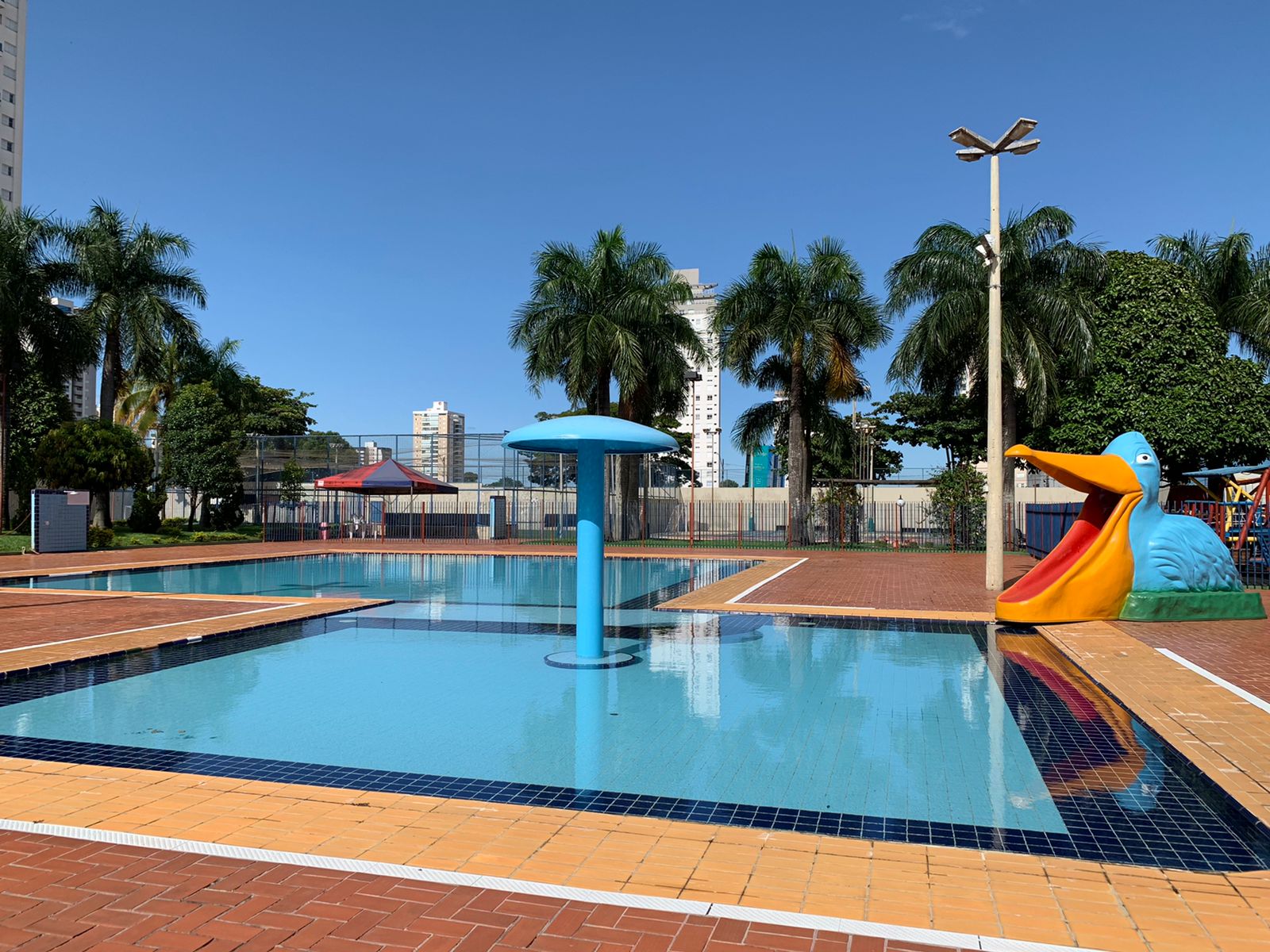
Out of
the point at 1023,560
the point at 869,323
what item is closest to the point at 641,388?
the point at 869,323

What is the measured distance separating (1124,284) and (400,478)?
1006 inches

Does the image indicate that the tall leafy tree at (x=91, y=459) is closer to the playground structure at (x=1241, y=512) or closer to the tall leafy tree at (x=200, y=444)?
the tall leafy tree at (x=200, y=444)

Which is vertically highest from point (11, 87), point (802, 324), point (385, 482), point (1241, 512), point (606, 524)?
point (11, 87)

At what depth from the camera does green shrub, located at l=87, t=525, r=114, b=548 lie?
26.0 meters

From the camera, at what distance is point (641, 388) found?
32.3 meters

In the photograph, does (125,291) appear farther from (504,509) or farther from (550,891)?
(550,891)

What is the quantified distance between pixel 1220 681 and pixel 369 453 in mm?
35238

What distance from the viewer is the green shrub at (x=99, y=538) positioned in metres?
26.0

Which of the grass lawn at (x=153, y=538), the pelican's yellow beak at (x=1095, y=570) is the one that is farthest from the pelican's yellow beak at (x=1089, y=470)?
the grass lawn at (x=153, y=538)

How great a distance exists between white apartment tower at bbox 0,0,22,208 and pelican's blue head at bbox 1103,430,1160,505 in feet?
349

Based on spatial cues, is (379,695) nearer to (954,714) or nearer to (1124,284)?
(954,714)

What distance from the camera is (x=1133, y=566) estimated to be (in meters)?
11.5

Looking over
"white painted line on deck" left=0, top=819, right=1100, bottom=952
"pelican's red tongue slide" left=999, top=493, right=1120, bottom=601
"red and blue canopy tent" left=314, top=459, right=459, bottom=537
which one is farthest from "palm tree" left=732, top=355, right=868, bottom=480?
"white painted line on deck" left=0, top=819, right=1100, bottom=952

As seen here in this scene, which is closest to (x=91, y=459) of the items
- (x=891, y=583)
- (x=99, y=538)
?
(x=99, y=538)
